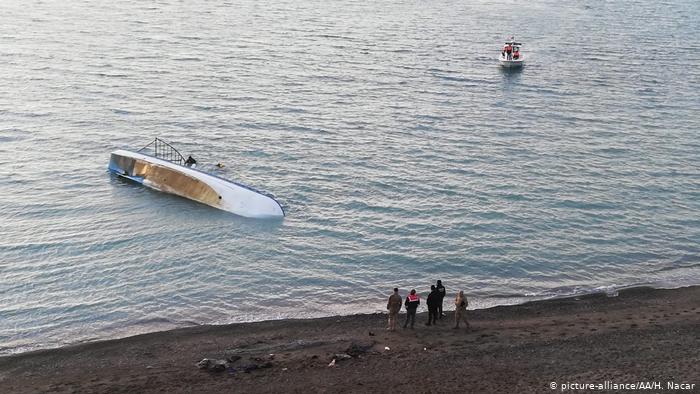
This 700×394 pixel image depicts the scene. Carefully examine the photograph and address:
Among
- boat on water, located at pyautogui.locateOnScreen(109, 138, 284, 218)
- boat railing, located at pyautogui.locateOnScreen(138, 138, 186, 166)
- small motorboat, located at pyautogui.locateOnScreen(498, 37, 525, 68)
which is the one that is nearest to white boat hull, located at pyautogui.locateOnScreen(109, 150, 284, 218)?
boat on water, located at pyautogui.locateOnScreen(109, 138, 284, 218)

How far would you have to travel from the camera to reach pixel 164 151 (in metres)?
54.3

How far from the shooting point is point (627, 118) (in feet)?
222

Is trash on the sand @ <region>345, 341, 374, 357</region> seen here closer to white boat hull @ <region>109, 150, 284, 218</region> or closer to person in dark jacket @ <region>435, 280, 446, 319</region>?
person in dark jacket @ <region>435, 280, 446, 319</region>

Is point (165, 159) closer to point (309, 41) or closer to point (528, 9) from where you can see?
point (309, 41)

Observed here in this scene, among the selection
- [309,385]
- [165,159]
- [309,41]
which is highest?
[309,41]

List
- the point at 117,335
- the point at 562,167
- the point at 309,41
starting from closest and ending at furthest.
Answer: the point at 117,335 → the point at 562,167 → the point at 309,41

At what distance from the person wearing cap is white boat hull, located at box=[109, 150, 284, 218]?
15251mm

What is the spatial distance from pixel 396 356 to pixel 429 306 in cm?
393

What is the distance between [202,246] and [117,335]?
377 inches

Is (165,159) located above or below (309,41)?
below

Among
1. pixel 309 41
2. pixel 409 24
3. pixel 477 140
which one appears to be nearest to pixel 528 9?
pixel 409 24

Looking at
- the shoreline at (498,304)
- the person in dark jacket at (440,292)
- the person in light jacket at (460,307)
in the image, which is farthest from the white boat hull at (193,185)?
the person in light jacket at (460,307)

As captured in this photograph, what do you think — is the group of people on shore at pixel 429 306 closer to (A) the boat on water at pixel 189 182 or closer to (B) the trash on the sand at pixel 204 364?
(B) the trash on the sand at pixel 204 364

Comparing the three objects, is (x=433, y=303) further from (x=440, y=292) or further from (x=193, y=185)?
(x=193, y=185)
